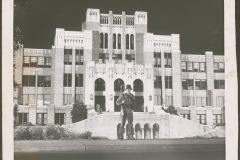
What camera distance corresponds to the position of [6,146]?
72.9 inches

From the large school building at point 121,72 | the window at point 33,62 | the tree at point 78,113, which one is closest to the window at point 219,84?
the large school building at point 121,72

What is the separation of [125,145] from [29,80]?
0.59 metres

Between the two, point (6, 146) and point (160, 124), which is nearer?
point (6, 146)

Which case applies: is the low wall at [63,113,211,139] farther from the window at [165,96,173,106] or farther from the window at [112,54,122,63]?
the window at [112,54,122,63]

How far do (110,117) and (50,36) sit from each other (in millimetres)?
523

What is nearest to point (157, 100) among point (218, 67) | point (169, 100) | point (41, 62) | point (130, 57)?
point (169, 100)

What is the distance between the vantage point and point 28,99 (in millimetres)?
1921

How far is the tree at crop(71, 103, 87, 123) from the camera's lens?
1958mm

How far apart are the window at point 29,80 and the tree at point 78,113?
0.81 feet

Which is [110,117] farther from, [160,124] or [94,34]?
[94,34]

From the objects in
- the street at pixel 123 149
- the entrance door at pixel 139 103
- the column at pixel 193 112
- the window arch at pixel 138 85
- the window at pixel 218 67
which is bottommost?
the street at pixel 123 149

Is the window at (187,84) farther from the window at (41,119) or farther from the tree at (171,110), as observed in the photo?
the window at (41,119)

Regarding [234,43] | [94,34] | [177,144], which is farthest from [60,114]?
[234,43]

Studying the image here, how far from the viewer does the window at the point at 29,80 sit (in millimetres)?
1917
